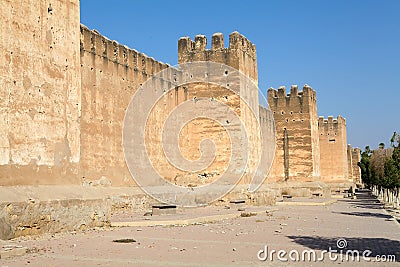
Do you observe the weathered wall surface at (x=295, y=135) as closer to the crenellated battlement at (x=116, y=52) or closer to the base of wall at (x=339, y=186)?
the base of wall at (x=339, y=186)

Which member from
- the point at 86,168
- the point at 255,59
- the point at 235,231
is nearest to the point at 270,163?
the point at 255,59

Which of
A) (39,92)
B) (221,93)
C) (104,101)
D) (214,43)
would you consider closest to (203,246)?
(39,92)

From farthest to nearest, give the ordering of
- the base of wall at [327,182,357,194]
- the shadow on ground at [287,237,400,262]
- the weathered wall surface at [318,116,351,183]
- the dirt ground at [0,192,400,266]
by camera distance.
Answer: the weathered wall surface at [318,116,351,183] → the base of wall at [327,182,357,194] → the shadow on ground at [287,237,400,262] → the dirt ground at [0,192,400,266]

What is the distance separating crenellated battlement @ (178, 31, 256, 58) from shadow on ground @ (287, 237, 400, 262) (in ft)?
38.1

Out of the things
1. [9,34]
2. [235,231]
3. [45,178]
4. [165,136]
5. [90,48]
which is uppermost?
[90,48]

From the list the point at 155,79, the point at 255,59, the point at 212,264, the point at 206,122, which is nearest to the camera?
the point at 212,264

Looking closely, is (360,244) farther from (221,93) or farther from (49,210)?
(221,93)

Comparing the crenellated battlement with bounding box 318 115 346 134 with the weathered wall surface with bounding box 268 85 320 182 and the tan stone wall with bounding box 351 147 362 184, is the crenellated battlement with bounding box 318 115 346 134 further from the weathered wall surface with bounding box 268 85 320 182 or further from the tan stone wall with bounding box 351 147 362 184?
the tan stone wall with bounding box 351 147 362 184

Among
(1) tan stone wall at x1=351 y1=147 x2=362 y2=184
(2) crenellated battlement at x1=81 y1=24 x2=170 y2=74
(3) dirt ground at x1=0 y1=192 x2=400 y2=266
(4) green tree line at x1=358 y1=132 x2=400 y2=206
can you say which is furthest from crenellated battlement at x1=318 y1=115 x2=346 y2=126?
(3) dirt ground at x1=0 y1=192 x2=400 y2=266

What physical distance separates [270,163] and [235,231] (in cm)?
1854

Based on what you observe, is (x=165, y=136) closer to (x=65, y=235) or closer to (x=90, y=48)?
(x=90, y=48)

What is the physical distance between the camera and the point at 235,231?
9.88 metres

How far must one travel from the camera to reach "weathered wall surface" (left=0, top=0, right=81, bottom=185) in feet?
26.5

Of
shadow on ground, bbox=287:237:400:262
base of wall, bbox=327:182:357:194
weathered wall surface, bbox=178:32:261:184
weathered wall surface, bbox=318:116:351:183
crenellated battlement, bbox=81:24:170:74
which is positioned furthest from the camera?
weathered wall surface, bbox=318:116:351:183
